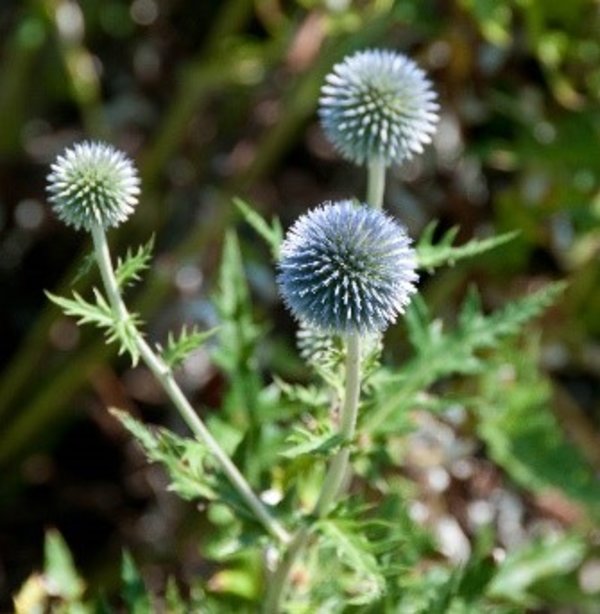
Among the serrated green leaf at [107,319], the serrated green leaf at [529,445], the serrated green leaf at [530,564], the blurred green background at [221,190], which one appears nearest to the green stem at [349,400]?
the serrated green leaf at [107,319]

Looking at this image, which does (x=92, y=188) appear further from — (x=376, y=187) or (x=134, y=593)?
(x=134, y=593)

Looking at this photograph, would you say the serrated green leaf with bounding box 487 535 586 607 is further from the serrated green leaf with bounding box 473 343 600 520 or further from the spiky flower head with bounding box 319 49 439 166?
the spiky flower head with bounding box 319 49 439 166

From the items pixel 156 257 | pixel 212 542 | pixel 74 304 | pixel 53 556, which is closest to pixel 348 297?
pixel 74 304

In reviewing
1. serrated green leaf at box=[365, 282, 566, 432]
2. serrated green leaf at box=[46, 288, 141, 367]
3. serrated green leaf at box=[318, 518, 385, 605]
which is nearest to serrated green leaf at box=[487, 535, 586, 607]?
serrated green leaf at box=[365, 282, 566, 432]

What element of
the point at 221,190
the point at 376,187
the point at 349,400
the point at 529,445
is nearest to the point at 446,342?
the point at 376,187

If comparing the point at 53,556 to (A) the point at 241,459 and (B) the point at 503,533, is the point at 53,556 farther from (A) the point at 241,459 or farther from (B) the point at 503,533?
(B) the point at 503,533
